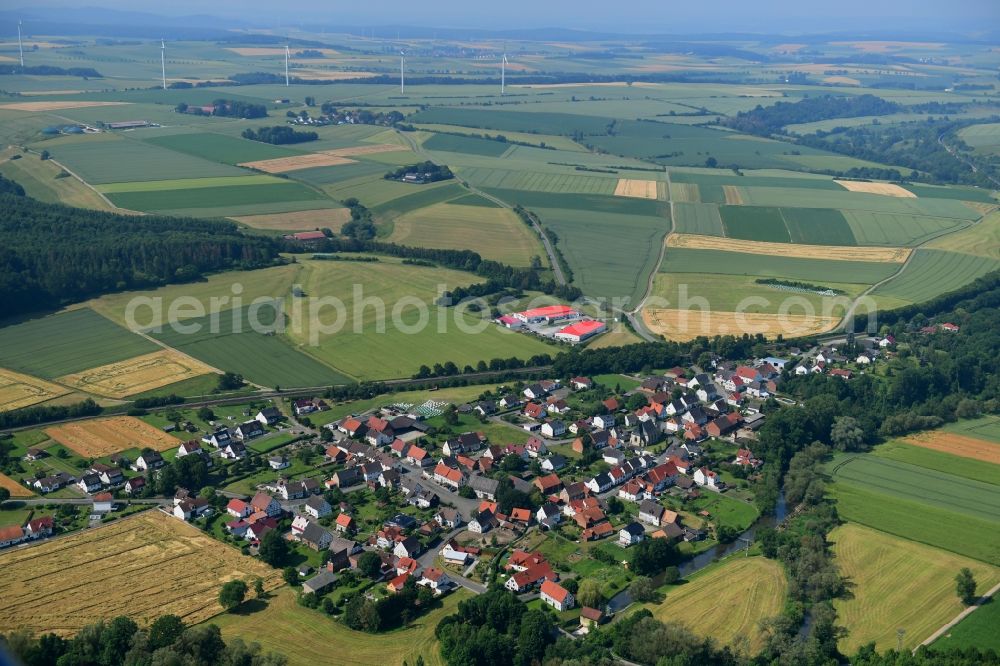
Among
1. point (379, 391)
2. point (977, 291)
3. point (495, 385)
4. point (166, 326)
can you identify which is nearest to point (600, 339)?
point (495, 385)

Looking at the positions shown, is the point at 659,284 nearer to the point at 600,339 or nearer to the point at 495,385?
the point at 600,339

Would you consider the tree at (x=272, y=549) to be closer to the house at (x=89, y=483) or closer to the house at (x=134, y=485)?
the house at (x=134, y=485)

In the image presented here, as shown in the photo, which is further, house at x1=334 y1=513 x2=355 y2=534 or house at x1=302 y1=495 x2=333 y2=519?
house at x1=302 y1=495 x2=333 y2=519

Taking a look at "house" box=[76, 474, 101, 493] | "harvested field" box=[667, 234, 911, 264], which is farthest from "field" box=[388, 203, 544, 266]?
"house" box=[76, 474, 101, 493]

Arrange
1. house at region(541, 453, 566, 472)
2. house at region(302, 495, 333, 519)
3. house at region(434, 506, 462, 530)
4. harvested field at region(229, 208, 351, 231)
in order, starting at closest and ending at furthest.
Result: 1. house at region(434, 506, 462, 530)
2. house at region(302, 495, 333, 519)
3. house at region(541, 453, 566, 472)
4. harvested field at region(229, 208, 351, 231)

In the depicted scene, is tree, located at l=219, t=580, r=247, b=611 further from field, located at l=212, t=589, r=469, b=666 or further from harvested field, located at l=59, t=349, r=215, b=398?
harvested field, located at l=59, t=349, r=215, b=398

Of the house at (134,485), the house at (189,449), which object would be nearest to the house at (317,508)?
the house at (189,449)
